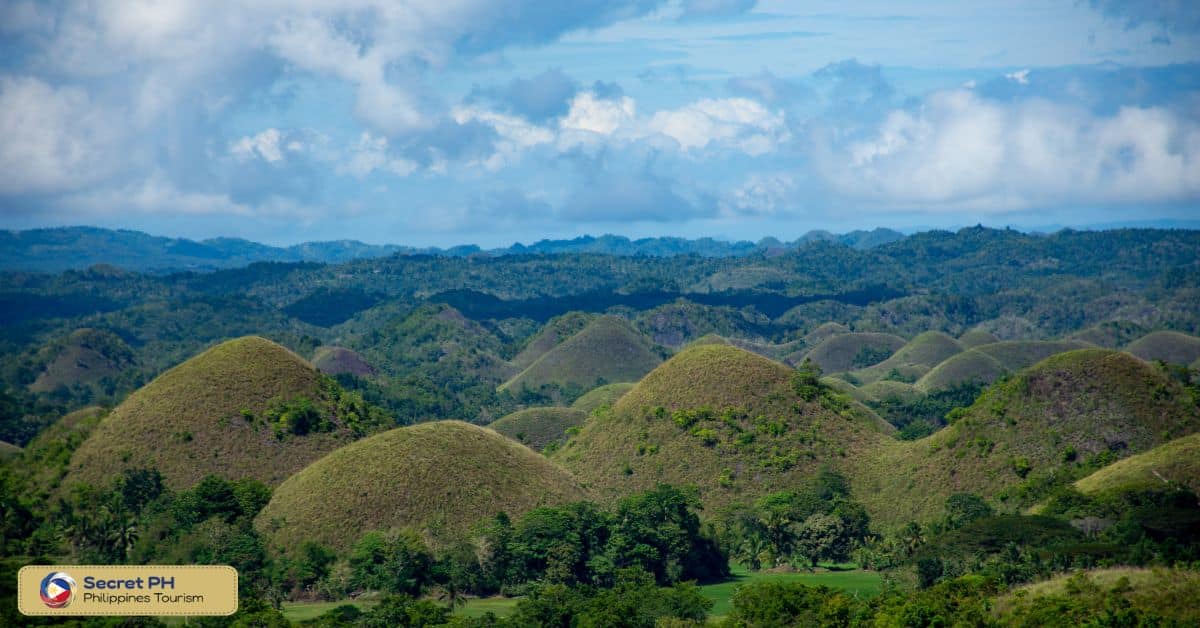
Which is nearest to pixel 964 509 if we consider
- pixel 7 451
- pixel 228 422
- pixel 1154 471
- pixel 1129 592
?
pixel 1154 471

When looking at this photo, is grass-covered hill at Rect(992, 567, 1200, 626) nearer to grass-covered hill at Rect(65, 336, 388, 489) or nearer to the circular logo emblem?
the circular logo emblem

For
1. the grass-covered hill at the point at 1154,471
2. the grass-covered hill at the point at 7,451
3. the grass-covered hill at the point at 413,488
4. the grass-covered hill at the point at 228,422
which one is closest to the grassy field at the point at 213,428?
the grass-covered hill at the point at 228,422

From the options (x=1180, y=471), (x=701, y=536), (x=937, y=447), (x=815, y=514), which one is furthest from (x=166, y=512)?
(x=1180, y=471)

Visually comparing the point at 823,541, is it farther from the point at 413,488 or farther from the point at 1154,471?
the point at 413,488

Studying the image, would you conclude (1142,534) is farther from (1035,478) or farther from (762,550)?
(762,550)

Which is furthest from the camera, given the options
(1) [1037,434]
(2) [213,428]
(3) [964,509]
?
(2) [213,428]

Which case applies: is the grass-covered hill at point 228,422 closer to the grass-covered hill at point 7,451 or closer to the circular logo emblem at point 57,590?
the grass-covered hill at point 7,451

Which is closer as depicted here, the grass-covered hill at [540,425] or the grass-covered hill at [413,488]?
the grass-covered hill at [413,488]
